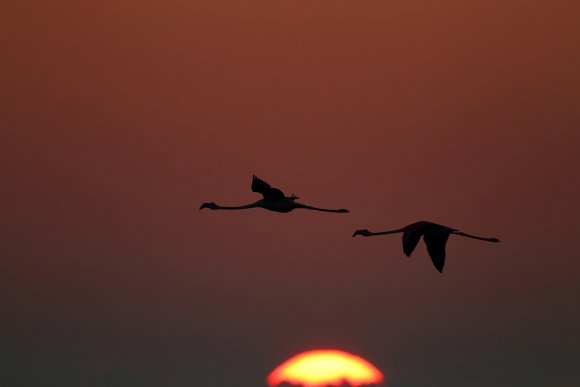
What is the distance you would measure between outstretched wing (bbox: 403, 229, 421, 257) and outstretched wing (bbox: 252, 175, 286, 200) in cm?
655

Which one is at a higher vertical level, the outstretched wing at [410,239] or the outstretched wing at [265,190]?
the outstretched wing at [265,190]

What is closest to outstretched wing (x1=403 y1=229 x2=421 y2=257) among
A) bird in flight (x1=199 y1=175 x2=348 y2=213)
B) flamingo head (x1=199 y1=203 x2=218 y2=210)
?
bird in flight (x1=199 y1=175 x2=348 y2=213)

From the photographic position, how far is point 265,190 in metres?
43.8

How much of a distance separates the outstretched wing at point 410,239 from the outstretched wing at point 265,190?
21.5 feet

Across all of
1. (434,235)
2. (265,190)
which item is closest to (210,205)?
(265,190)

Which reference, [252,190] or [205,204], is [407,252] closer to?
[252,190]

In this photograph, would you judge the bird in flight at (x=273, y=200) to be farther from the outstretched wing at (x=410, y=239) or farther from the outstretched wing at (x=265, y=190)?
the outstretched wing at (x=410, y=239)

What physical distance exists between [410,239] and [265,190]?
25.2 ft

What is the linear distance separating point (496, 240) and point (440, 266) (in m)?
6.50

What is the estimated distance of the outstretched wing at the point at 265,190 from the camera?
43.1 metres

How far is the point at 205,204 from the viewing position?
159 ft

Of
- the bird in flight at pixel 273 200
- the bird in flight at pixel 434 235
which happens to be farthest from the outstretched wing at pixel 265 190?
the bird in flight at pixel 434 235

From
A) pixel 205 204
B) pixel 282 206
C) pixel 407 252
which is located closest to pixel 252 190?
pixel 282 206

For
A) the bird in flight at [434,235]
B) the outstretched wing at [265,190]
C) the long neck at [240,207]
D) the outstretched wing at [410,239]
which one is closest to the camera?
the outstretched wing at [410,239]
